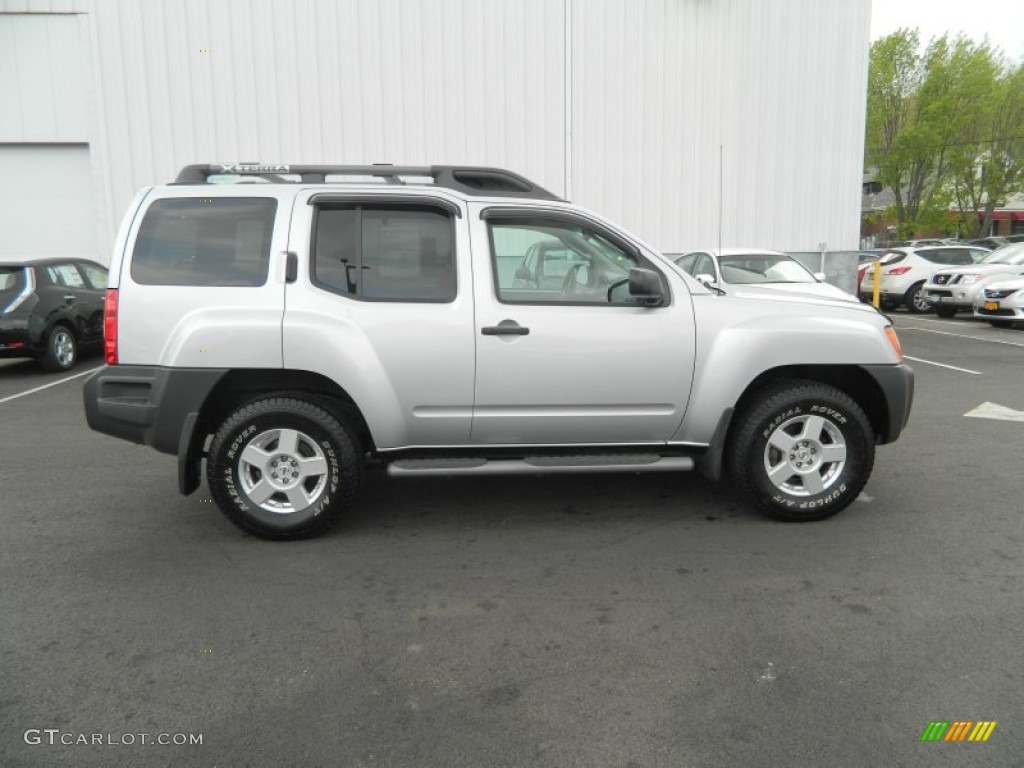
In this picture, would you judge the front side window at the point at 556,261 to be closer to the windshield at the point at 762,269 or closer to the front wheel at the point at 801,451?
the front wheel at the point at 801,451

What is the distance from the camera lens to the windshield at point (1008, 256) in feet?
49.3

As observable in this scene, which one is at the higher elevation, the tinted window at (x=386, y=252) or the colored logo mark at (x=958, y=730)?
the tinted window at (x=386, y=252)

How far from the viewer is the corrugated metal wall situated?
42.7ft

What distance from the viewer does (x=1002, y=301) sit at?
43.5 feet

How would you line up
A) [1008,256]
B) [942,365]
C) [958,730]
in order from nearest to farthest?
[958,730] → [942,365] → [1008,256]

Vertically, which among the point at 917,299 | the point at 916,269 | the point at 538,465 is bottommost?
the point at 917,299

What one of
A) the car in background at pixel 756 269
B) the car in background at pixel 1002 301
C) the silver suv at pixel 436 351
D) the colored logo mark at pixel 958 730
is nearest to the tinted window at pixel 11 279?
the silver suv at pixel 436 351

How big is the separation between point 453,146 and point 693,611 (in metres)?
11.7

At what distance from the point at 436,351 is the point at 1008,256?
15852 millimetres

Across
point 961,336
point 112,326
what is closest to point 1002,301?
point 961,336

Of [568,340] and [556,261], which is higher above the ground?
[556,261]

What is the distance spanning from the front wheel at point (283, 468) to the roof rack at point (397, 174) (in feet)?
4.17

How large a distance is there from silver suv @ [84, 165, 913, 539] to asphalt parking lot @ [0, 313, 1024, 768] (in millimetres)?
424

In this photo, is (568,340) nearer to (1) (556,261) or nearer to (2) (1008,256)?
(1) (556,261)
